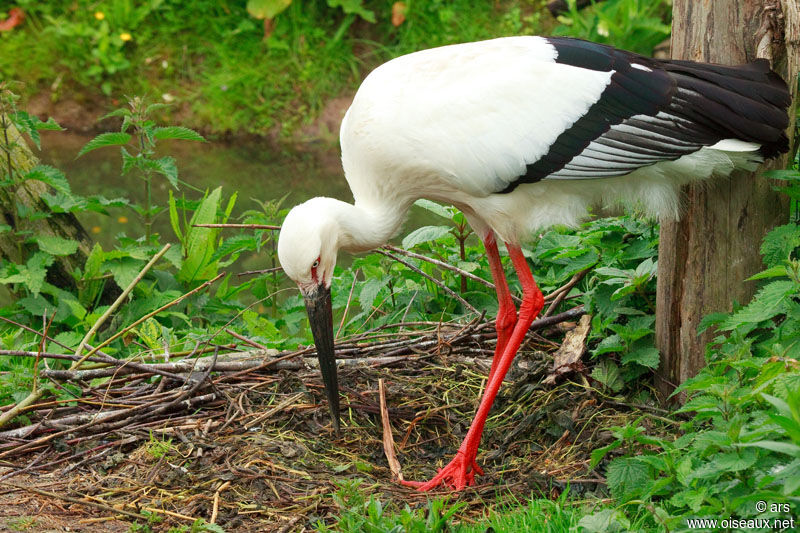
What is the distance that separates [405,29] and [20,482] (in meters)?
7.26

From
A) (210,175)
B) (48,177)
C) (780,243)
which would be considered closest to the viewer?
(780,243)

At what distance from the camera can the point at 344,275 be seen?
5477 millimetres

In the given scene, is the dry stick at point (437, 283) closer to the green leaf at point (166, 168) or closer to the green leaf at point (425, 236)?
the green leaf at point (425, 236)

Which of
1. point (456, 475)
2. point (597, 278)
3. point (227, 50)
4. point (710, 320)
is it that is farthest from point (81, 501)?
point (227, 50)

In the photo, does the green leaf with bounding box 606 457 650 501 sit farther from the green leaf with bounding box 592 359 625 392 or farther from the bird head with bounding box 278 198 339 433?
the bird head with bounding box 278 198 339 433

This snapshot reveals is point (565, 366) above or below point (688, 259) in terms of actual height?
below

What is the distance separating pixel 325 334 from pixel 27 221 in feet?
7.61

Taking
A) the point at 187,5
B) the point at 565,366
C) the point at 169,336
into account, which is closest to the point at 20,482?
the point at 169,336

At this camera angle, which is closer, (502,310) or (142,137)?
(502,310)

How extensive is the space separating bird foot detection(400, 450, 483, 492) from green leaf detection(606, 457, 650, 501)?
702 mm

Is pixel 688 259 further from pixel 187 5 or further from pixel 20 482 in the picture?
pixel 187 5

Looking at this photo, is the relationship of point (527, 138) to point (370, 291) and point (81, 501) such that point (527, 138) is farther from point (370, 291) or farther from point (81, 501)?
point (81, 501)

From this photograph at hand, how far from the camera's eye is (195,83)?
1009cm

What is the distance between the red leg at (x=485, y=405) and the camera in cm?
384
